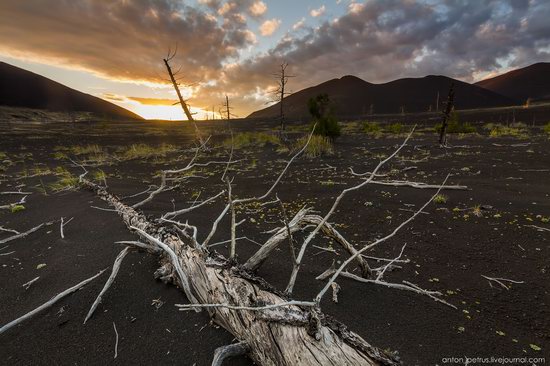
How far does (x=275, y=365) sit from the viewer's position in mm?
1722

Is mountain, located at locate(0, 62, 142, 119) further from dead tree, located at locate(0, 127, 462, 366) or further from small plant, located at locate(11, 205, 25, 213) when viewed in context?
dead tree, located at locate(0, 127, 462, 366)

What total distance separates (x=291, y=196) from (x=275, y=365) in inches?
208

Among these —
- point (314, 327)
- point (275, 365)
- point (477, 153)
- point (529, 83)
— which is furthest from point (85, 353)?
point (529, 83)

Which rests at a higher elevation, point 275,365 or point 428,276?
point 275,365

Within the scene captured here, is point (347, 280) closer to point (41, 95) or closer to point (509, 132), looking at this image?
point (509, 132)

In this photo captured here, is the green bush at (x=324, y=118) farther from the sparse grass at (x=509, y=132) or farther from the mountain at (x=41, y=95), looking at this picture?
the mountain at (x=41, y=95)

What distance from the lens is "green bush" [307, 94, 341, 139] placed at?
17.8 metres

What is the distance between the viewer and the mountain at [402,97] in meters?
135

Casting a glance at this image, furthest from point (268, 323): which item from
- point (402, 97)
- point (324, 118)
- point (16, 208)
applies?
point (402, 97)

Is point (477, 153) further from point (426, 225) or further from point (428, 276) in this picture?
point (428, 276)

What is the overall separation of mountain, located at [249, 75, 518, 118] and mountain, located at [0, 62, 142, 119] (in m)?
79.1

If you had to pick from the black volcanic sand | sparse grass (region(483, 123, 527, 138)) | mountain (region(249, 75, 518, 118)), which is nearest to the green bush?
sparse grass (region(483, 123, 527, 138))

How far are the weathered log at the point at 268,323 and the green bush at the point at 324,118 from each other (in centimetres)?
1523

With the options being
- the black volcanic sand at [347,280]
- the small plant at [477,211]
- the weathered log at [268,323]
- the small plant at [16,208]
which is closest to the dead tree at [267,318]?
the weathered log at [268,323]
